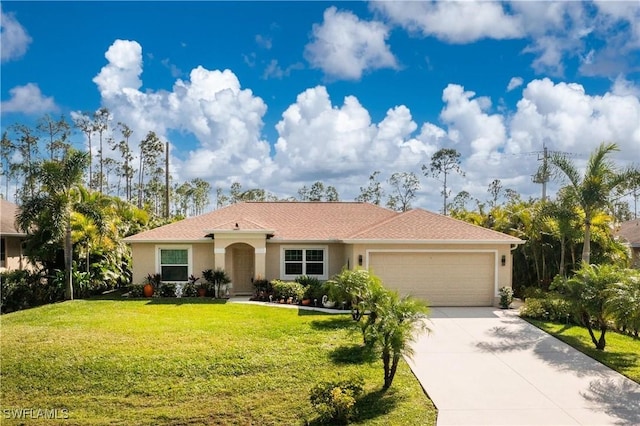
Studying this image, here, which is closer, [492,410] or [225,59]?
[492,410]

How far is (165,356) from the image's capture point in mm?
11070

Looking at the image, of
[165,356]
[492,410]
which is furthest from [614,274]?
[165,356]

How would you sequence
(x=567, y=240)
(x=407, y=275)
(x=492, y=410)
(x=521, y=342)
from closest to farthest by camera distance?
(x=492, y=410)
(x=521, y=342)
(x=407, y=275)
(x=567, y=240)

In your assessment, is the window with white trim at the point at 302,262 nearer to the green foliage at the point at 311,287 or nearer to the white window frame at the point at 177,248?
the green foliage at the point at 311,287

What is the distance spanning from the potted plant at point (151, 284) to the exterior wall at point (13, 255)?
9.10m

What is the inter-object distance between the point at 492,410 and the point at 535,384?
1.97 meters

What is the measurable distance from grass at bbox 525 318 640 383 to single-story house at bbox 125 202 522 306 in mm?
3397

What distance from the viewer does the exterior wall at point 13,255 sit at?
2369cm

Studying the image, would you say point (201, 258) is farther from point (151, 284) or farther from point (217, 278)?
point (151, 284)

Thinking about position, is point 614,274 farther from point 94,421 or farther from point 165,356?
point 94,421

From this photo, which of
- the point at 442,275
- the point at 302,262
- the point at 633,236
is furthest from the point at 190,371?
the point at 633,236

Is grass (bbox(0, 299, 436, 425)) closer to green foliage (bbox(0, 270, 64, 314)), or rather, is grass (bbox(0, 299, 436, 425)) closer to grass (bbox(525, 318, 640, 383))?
green foliage (bbox(0, 270, 64, 314))

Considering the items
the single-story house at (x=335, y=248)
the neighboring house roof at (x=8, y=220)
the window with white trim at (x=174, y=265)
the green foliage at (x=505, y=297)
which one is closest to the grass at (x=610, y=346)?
the green foliage at (x=505, y=297)

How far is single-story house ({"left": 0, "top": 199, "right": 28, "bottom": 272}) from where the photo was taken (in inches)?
915
